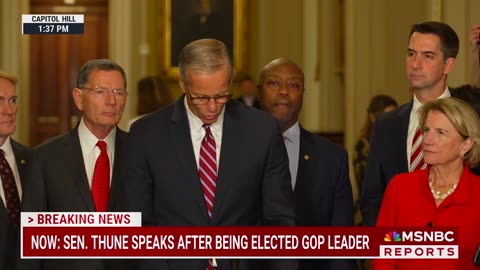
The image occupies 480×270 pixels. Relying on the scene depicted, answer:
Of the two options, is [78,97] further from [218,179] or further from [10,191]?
[218,179]

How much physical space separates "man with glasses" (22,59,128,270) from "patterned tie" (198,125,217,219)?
0.82 ft

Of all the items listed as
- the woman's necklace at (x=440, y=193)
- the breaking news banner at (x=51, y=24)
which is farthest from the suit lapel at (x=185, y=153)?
the breaking news banner at (x=51, y=24)

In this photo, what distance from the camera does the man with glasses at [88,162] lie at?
293 cm

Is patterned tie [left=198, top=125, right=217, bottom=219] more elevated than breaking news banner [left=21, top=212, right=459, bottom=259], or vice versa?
patterned tie [left=198, top=125, right=217, bottom=219]

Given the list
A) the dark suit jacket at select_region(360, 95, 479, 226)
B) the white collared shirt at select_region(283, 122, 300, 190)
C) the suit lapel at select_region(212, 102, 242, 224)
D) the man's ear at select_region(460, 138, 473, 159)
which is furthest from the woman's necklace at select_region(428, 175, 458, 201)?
the white collared shirt at select_region(283, 122, 300, 190)

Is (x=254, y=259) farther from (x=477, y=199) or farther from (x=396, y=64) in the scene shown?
(x=396, y=64)

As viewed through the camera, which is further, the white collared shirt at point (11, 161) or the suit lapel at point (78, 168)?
the white collared shirt at point (11, 161)

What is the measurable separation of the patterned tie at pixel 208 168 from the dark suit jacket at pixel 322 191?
45 cm

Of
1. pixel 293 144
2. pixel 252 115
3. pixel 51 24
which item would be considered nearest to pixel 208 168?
pixel 252 115

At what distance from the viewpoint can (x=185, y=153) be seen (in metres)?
2.81

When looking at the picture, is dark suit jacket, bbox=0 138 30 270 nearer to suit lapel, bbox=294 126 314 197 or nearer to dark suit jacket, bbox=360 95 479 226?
suit lapel, bbox=294 126 314 197

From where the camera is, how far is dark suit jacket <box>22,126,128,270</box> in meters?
2.92

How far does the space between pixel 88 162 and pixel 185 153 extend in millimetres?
315

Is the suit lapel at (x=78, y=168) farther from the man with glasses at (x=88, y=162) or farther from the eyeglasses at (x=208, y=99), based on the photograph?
the eyeglasses at (x=208, y=99)
